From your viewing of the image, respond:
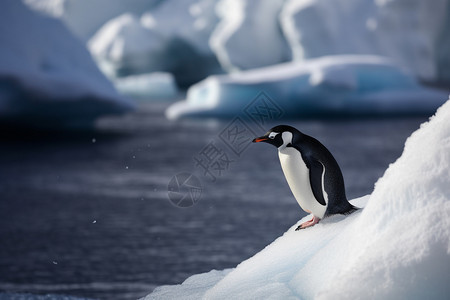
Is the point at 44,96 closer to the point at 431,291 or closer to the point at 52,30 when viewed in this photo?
the point at 52,30

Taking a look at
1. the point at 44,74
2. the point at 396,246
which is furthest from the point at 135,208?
the point at 396,246

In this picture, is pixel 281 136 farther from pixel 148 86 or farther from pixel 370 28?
pixel 148 86

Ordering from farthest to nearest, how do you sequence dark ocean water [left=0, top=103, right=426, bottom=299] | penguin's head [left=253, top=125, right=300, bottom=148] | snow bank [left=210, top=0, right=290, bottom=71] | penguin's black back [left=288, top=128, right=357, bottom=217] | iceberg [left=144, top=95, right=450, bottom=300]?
snow bank [left=210, top=0, right=290, bottom=71] → dark ocean water [left=0, top=103, right=426, bottom=299] → penguin's head [left=253, top=125, right=300, bottom=148] → penguin's black back [left=288, top=128, right=357, bottom=217] → iceberg [left=144, top=95, right=450, bottom=300]

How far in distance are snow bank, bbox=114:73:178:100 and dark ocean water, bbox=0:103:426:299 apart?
38.8 ft

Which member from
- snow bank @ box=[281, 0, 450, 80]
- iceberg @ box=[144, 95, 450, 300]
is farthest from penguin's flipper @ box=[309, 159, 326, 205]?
snow bank @ box=[281, 0, 450, 80]

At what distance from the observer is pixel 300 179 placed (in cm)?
306

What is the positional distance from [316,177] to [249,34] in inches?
829

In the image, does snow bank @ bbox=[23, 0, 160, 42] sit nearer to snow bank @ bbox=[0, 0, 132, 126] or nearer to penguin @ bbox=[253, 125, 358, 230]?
snow bank @ bbox=[0, 0, 132, 126]

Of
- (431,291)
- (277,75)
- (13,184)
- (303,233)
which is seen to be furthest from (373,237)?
(277,75)

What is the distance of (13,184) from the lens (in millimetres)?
10969

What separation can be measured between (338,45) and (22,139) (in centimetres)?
998

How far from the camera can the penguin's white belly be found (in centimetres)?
299

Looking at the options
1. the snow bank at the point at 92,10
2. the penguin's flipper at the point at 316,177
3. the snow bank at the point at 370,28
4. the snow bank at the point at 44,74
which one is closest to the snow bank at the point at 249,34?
the snow bank at the point at 370,28

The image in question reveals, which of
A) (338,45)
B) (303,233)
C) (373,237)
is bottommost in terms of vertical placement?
(373,237)
